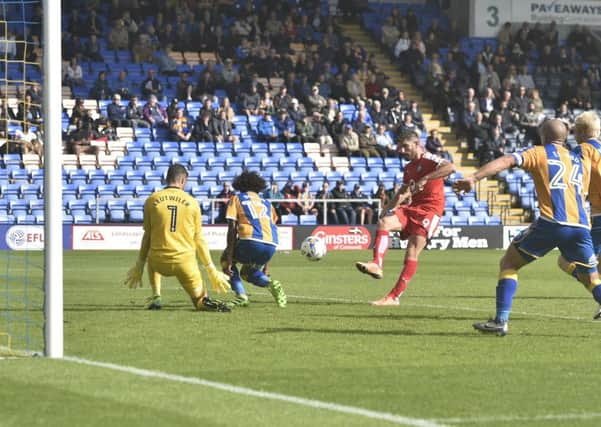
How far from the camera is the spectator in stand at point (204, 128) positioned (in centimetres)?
3591

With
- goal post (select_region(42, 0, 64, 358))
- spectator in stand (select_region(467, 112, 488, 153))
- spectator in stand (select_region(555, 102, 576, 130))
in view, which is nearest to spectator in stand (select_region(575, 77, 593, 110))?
spectator in stand (select_region(555, 102, 576, 130))

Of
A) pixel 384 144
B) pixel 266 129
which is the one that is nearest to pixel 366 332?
pixel 266 129

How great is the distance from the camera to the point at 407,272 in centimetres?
1552

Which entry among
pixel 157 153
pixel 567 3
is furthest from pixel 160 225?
pixel 567 3

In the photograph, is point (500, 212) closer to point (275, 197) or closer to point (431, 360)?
point (275, 197)

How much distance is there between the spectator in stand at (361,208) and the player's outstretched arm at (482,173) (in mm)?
24180

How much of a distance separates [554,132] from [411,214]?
14.0 ft

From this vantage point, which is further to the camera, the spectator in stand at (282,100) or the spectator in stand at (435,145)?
the spectator in stand at (435,145)

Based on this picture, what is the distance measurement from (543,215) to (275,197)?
76.6ft

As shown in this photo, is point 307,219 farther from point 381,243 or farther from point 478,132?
point 381,243

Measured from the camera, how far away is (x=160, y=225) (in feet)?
45.1

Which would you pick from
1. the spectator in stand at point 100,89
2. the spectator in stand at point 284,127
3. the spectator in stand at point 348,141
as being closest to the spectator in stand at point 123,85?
the spectator in stand at point 100,89

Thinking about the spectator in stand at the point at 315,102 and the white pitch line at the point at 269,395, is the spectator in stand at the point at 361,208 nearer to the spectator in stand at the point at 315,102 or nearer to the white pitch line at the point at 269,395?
the spectator in stand at the point at 315,102

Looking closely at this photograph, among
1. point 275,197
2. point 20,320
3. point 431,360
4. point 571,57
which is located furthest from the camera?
point 571,57
